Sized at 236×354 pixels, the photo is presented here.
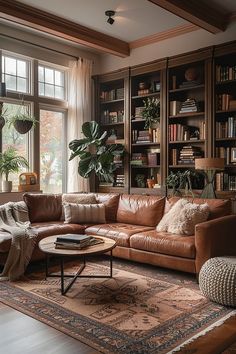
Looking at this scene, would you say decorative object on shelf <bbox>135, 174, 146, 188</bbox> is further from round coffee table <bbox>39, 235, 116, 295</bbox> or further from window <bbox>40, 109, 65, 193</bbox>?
round coffee table <bbox>39, 235, 116, 295</bbox>

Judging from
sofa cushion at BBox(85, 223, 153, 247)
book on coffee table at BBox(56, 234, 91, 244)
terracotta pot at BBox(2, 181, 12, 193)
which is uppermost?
terracotta pot at BBox(2, 181, 12, 193)

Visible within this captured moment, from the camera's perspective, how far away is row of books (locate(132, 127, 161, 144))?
562cm

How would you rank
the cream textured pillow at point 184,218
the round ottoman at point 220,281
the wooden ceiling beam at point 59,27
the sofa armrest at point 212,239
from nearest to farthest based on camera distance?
the round ottoman at point 220,281 → the sofa armrest at point 212,239 → the cream textured pillow at point 184,218 → the wooden ceiling beam at point 59,27

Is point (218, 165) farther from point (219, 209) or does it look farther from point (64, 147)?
point (64, 147)

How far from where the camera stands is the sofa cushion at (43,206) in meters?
4.74

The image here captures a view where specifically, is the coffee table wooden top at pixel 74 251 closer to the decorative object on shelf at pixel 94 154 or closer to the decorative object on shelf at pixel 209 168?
the decorative object on shelf at pixel 209 168

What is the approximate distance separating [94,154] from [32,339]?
385cm

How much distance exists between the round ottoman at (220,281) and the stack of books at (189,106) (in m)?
2.73

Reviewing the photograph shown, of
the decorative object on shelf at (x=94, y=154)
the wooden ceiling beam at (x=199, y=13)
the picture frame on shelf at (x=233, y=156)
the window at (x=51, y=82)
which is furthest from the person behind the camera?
the window at (x=51, y=82)

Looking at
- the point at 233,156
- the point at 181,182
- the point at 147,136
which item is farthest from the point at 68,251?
the point at 147,136

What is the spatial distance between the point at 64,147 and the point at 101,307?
3761 millimetres

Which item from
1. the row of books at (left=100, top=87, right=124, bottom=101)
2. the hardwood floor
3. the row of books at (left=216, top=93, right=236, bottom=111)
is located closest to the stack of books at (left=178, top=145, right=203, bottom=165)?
the row of books at (left=216, top=93, right=236, bottom=111)

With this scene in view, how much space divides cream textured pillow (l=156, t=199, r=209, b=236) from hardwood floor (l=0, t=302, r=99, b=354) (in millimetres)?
1881

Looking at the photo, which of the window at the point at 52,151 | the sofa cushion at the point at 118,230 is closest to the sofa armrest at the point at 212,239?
the sofa cushion at the point at 118,230
